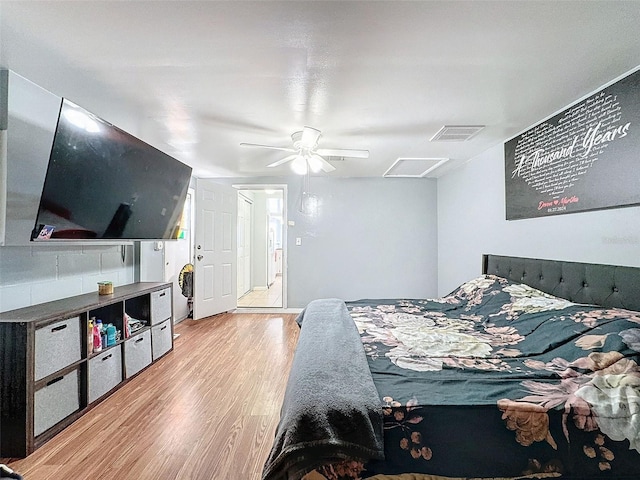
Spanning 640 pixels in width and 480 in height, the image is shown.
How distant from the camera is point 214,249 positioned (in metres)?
4.82

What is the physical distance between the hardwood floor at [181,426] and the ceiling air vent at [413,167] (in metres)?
2.75

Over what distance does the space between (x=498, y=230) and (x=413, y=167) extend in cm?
148

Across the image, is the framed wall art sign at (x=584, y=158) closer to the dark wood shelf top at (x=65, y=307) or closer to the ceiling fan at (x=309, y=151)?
the ceiling fan at (x=309, y=151)

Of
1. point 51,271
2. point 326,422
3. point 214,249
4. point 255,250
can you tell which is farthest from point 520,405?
point 255,250

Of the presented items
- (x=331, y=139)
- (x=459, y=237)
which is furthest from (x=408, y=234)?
(x=331, y=139)

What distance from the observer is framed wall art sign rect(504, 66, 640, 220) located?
194 centimetres

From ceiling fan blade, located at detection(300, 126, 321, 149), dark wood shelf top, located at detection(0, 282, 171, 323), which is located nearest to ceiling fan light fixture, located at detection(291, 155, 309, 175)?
ceiling fan blade, located at detection(300, 126, 321, 149)

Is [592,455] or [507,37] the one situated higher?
[507,37]

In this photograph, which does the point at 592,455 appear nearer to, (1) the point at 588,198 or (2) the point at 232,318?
(1) the point at 588,198

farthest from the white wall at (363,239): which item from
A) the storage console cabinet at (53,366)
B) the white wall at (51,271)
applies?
the storage console cabinet at (53,366)

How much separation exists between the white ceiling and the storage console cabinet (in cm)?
150

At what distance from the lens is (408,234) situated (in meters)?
5.15

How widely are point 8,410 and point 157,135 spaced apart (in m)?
2.44

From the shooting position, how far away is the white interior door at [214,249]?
4527 mm
